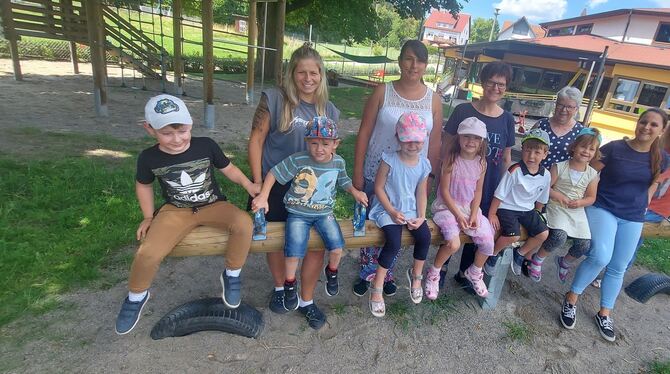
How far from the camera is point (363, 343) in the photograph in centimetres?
276

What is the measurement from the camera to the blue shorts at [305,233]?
8.19 feet

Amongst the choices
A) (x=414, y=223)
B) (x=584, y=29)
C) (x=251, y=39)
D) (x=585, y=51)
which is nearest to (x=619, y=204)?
(x=414, y=223)

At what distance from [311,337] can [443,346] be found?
1.00 metres

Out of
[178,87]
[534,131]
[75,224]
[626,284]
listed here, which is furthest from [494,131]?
[178,87]

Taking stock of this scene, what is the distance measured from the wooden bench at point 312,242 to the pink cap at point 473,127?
0.76m

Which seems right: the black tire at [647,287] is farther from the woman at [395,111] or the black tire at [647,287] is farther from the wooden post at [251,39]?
the wooden post at [251,39]

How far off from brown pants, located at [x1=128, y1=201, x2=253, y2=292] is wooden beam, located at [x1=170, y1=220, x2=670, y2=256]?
54 millimetres

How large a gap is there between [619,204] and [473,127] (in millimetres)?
1508

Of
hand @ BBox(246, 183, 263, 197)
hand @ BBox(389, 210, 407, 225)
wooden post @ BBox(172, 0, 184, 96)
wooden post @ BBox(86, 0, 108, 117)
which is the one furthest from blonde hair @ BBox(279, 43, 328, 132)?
wooden post @ BBox(172, 0, 184, 96)

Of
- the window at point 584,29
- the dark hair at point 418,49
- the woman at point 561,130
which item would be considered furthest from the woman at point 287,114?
the window at point 584,29

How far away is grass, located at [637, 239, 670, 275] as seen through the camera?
4.46m

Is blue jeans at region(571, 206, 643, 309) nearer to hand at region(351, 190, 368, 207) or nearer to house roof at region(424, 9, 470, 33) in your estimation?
hand at region(351, 190, 368, 207)

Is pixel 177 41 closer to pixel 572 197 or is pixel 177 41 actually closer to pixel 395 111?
pixel 395 111

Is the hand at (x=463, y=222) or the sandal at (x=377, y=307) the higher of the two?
the hand at (x=463, y=222)
